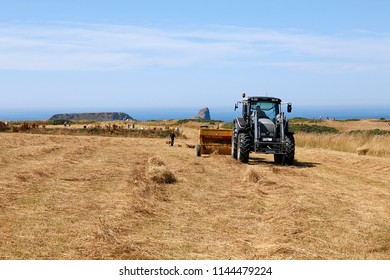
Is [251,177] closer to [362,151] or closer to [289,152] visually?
[289,152]

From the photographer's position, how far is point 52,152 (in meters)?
21.6

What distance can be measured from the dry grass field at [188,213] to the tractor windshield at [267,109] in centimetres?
398

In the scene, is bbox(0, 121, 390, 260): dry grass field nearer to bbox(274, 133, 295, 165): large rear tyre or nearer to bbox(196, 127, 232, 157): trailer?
bbox(274, 133, 295, 165): large rear tyre

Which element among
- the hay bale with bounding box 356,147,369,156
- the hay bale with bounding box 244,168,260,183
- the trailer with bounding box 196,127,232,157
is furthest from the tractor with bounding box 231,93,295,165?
the hay bale with bounding box 356,147,369,156

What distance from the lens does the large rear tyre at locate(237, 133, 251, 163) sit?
19030 mm

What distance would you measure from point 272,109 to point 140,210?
468 inches

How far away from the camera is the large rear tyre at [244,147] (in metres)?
19.0

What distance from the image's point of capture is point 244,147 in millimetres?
19016

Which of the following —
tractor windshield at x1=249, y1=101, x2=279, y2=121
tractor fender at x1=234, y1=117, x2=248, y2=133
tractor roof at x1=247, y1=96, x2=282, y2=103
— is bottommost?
tractor fender at x1=234, y1=117, x2=248, y2=133

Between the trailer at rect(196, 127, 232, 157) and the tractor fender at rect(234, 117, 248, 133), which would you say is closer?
the tractor fender at rect(234, 117, 248, 133)

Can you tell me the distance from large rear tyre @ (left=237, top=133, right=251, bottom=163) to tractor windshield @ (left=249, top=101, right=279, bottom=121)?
1504mm

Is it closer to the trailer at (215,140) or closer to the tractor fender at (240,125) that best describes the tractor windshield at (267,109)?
the tractor fender at (240,125)

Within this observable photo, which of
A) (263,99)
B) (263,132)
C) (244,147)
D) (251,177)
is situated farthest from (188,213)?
(263,99)

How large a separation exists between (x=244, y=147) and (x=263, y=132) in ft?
3.10
